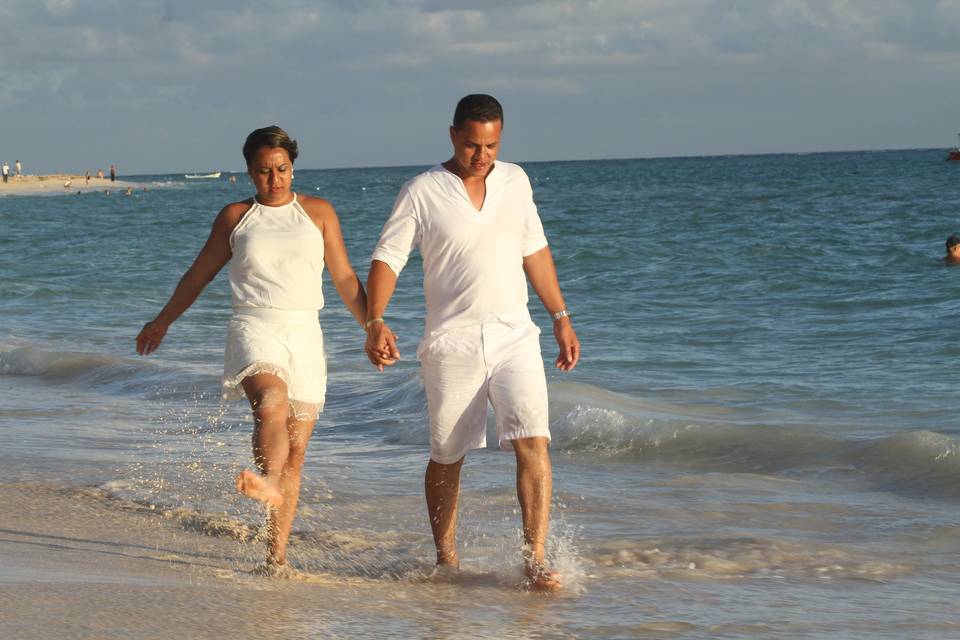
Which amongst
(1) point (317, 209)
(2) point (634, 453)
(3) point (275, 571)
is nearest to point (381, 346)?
(1) point (317, 209)

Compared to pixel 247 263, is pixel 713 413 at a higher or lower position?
lower

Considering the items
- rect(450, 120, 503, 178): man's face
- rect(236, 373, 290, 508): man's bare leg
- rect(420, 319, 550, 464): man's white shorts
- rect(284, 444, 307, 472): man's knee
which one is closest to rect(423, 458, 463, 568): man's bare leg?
rect(420, 319, 550, 464): man's white shorts

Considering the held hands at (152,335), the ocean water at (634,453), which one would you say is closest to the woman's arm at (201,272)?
the held hands at (152,335)

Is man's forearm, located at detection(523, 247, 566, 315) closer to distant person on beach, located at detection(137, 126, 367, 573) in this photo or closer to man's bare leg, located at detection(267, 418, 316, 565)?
distant person on beach, located at detection(137, 126, 367, 573)

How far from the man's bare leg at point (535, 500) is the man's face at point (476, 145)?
101 cm

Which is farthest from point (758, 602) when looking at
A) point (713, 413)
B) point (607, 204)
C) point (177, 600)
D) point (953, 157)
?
point (953, 157)

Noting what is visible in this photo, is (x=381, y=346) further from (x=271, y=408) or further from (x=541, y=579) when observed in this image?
(x=541, y=579)

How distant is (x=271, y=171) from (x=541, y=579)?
1819 mm

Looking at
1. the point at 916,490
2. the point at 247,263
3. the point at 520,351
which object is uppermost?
the point at 247,263

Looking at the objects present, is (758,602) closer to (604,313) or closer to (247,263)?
(247,263)

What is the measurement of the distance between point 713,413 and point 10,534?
5277 millimetres

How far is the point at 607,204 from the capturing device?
48.8 m

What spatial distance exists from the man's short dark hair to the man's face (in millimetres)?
15

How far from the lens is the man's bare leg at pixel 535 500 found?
4.76 metres
